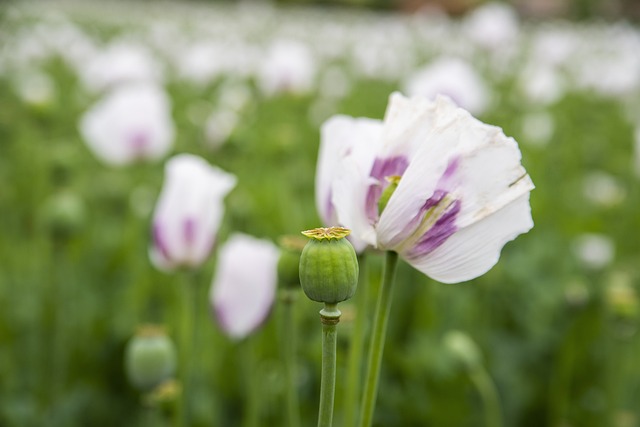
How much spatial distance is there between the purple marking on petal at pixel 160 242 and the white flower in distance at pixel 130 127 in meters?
0.72

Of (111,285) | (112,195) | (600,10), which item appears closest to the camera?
(111,285)

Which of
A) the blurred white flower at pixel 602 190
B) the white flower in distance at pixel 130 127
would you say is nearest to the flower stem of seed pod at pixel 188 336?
the white flower in distance at pixel 130 127

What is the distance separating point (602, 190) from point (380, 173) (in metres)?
2.06

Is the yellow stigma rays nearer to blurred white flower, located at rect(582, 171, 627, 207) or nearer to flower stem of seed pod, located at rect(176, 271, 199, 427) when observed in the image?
flower stem of seed pod, located at rect(176, 271, 199, 427)

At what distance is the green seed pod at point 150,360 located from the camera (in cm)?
90

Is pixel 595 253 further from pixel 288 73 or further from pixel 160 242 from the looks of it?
pixel 160 242

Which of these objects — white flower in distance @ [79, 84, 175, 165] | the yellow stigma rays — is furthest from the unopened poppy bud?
white flower in distance @ [79, 84, 175, 165]

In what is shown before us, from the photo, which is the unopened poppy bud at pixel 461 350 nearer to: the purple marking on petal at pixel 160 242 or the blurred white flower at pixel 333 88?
the purple marking on petal at pixel 160 242

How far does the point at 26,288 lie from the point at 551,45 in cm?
375

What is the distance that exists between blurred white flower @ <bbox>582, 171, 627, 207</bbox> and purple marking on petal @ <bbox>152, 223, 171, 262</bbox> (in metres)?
1.60

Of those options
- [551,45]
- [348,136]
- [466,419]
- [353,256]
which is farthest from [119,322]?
[551,45]

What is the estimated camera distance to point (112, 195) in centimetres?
197

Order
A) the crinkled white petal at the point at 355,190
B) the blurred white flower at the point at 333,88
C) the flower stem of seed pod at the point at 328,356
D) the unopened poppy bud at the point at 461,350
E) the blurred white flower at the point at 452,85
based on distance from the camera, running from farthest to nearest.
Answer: the blurred white flower at the point at 333,88 → the blurred white flower at the point at 452,85 → the unopened poppy bud at the point at 461,350 → the crinkled white petal at the point at 355,190 → the flower stem of seed pod at the point at 328,356

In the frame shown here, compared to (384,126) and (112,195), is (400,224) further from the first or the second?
(112,195)
